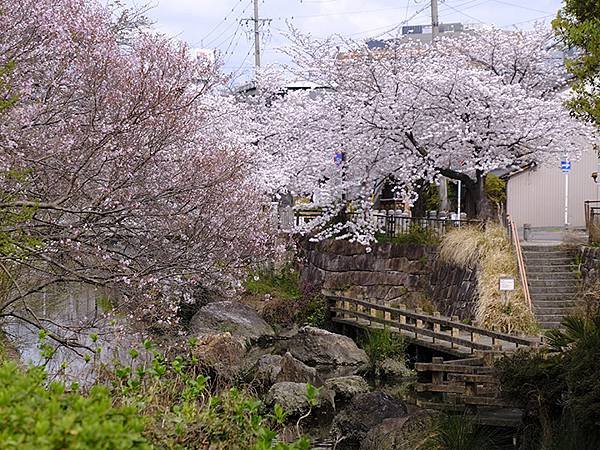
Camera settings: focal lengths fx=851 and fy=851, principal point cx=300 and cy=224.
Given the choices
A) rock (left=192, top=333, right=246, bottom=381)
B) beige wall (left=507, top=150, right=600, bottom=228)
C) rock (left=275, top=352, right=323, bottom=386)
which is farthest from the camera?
beige wall (left=507, top=150, right=600, bottom=228)

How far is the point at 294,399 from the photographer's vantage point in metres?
13.7

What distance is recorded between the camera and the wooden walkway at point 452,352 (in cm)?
1121

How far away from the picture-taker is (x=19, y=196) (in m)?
9.21

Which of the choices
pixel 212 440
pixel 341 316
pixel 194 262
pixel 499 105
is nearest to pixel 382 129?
pixel 499 105

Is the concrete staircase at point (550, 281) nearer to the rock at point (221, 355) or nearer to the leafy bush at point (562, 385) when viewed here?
the rock at point (221, 355)

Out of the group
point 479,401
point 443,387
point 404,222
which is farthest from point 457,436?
point 404,222

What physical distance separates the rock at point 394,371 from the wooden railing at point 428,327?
65cm

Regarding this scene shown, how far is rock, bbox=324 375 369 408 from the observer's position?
14.9m

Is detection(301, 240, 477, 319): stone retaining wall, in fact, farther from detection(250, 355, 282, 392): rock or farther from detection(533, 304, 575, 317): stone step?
detection(250, 355, 282, 392): rock

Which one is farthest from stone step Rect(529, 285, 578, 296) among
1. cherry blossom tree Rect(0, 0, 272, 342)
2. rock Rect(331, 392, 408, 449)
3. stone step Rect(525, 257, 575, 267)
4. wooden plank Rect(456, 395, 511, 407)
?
cherry blossom tree Rect(0, 0, 272, 342)

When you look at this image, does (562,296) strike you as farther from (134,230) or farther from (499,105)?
(134,230)

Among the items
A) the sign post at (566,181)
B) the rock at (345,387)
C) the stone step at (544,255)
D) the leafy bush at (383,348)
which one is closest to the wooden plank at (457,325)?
the leafy bush at (383,348)

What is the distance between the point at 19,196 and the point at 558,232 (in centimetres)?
1781

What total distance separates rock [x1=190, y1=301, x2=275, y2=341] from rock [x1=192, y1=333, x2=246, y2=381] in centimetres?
170
